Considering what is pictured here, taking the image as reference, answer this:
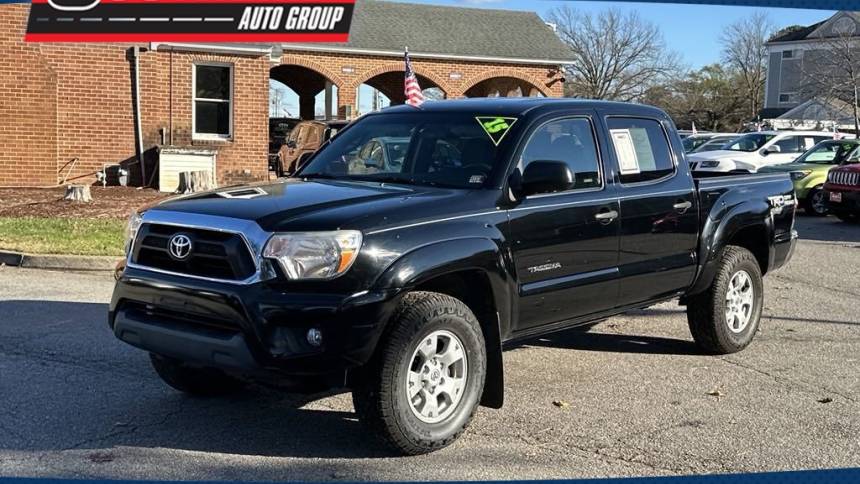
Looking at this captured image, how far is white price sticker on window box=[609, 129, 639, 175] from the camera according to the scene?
19.4ft

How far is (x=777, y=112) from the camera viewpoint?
65.2 meters

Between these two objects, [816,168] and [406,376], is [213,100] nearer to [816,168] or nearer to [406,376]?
[816,168]

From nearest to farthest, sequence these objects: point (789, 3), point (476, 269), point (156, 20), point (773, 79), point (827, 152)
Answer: point (789, 3) → point (476, 269) → point (156, 20) → point (827, 152) → point (773, 79)

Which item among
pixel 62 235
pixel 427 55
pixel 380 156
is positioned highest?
pixel 427 55

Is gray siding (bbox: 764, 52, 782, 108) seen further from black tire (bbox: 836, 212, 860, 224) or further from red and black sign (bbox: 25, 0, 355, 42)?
red and black sign (bbox: 25, 0, 355, 42)

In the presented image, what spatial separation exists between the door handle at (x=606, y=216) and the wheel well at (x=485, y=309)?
3.39 ft

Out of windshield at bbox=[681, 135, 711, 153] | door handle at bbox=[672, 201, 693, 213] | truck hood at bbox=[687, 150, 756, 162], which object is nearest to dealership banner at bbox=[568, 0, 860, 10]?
door handle at bbox=[672, 201, 693, 213]

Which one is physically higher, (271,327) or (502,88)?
(502,88)

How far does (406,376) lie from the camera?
4.44 meters

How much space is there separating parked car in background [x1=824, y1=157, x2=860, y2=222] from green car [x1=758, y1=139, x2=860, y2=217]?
1.12m

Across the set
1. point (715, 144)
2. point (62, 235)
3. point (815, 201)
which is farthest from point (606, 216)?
point (715, 144)

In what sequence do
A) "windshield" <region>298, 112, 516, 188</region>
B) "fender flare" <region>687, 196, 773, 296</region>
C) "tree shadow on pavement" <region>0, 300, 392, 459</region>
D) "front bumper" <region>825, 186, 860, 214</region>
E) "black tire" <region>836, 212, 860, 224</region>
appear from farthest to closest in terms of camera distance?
"black tire" <region>836, 212, 860, 224</region>, "front bumper" <region>825, 186, 860, 214</region>, "fender flare" <region>687, 196, 773, 296</region>, "windshield" <region>298, 112, 516, 188</region>, "tree shadow on pavement" <region>0, 300, 392, 459</region>

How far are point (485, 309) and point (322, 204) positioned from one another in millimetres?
1095

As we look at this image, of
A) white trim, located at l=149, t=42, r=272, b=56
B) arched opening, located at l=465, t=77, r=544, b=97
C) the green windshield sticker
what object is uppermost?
arched opening, located at l=465, t=77, r=544, b=97
